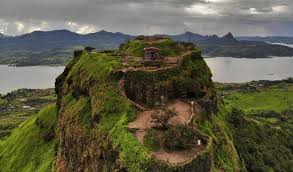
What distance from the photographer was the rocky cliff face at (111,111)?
151 feet

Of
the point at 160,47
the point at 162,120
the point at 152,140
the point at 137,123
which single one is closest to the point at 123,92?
the point at 137,123

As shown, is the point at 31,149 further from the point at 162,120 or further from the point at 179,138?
the point at 179,138

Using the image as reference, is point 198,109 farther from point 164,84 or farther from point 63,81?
point 63,81

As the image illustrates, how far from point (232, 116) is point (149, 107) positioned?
41676 mm

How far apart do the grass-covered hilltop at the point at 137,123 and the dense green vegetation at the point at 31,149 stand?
10.3 inches

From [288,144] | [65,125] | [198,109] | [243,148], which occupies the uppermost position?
[198,109]

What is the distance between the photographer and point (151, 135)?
4884 centimetres

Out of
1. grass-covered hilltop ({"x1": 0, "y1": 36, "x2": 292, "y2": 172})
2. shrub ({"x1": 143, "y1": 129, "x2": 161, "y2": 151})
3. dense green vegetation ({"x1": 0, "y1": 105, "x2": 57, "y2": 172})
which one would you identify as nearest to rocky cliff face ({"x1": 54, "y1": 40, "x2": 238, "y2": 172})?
grass-covered hilltop ({"x1": 0, "y1": 36, "x2": 292, "y2": 172})

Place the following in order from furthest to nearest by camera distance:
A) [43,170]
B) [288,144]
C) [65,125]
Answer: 1. [288,144]
2. [43,170]
3. [65,125]

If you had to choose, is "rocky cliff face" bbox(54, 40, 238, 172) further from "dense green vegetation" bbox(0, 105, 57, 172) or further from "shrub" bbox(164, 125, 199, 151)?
"dense green vegetation" bbox(0, 105, 57, 172)

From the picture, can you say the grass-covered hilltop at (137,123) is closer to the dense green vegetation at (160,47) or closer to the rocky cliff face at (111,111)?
the rocky cliff face at (111,111)

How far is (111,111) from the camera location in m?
58.2

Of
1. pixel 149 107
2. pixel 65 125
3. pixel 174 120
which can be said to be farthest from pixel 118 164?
pixel 65 125

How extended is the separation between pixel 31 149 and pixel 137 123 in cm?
4453
